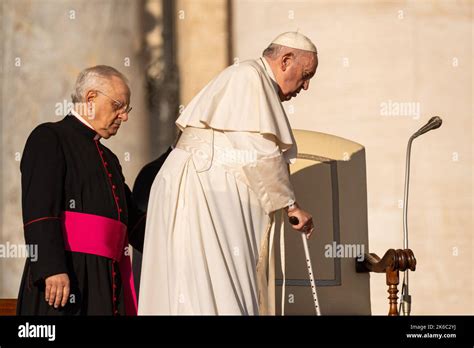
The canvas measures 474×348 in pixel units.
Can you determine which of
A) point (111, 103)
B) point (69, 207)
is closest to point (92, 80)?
point (111, 103)

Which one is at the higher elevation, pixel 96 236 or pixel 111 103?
pixel 111 103

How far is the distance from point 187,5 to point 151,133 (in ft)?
3.00

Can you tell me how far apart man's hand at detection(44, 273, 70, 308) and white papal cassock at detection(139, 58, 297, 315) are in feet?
1.80

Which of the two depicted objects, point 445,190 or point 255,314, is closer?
point 255,314

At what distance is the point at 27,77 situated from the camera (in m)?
9.78

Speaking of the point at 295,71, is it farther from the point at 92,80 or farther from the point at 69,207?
the point at 69,207

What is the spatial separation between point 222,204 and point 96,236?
652mm

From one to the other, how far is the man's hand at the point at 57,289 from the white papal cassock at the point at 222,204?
0.55 m

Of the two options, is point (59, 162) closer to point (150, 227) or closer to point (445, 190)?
point (150, 227)

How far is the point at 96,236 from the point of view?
7.25m

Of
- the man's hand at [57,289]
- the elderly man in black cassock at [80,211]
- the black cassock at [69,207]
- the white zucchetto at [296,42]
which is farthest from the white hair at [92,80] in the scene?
the man's hand at [57,289]

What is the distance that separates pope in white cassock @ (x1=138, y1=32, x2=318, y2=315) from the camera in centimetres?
718

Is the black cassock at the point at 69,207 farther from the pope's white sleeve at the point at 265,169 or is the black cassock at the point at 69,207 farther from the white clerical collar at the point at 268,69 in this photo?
the white clerical collar at the point at 268,69

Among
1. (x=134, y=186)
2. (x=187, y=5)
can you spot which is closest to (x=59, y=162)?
(x=134, y=186)
